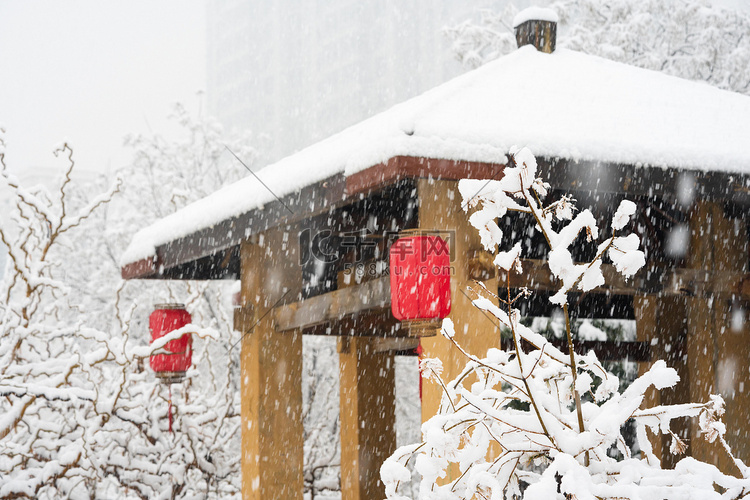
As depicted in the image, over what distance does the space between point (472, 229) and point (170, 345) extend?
3.68 metres

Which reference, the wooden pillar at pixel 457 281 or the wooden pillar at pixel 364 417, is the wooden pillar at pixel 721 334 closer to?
the wooden pillar at pixel 457 281

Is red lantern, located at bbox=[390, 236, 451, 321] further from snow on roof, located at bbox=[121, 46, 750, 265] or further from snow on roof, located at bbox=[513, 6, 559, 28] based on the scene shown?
snow on roof, located at bbox=[513, 6, 559, 28]

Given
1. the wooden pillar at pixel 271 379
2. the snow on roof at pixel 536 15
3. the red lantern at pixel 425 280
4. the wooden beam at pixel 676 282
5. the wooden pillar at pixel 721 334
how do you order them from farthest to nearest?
the wooden pillar at pixel 271 379 → the snow on roof at pixel 536 15 → the wooden pillar at pixel 721 334 → the wooden beam at pixel 676 282 → the red lantern at pixel 425 280

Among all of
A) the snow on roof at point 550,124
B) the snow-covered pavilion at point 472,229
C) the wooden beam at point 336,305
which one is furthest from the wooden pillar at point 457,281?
the wooden beam at point 336,305

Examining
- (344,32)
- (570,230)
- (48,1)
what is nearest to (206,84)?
(344,32)

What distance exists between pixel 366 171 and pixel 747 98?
352cm

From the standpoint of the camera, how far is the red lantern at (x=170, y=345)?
20.8 feet

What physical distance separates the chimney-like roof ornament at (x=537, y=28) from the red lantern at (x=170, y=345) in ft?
11.2

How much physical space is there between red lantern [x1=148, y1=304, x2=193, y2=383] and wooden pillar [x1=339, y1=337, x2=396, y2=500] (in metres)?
1.42

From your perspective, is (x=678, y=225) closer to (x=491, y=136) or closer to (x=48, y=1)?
(x=491, y=136)

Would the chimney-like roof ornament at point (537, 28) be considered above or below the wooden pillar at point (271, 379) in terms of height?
above

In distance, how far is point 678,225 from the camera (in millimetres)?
4703

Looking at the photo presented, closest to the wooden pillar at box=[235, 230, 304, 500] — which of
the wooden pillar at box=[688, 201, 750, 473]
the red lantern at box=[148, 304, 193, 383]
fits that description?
the red lantern at box=[148, 304, 193, 383]

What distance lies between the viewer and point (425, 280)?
334 cm
